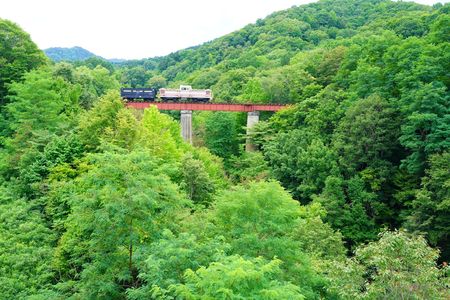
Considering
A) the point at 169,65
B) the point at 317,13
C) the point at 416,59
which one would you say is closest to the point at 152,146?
the point at 416,59

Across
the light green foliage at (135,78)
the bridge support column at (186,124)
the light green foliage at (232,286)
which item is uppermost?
the light green foliage at (232,286)

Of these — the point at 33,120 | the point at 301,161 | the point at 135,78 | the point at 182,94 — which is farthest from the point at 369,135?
the point at 135,78

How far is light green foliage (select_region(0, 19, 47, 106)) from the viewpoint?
37.8 meters

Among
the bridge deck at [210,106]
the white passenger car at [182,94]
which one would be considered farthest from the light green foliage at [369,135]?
the white passenger car at [182,94]

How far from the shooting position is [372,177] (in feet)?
91.9

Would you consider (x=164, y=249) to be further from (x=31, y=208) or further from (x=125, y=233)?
(x=31, y=208)

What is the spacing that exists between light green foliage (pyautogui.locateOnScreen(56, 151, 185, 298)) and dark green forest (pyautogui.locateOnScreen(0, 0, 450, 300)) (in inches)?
2.3

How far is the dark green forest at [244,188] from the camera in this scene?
12250mm

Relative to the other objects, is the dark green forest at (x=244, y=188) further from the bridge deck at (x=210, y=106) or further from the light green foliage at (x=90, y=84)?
the bridge deck at (x=210, y=106)

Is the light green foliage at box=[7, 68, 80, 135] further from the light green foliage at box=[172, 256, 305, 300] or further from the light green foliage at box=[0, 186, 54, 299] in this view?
the light green foliage at box=[172, 256, 305, 300]

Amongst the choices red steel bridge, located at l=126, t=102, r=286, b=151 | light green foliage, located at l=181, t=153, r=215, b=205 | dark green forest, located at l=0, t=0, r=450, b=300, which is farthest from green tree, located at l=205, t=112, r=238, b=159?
light green foliage, located at l=181, t=153, r=215, b=205

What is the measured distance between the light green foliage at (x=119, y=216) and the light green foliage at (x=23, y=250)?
4.22 meters

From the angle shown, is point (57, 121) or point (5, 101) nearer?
point (57, 121)

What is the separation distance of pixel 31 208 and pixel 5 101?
18.9 m
